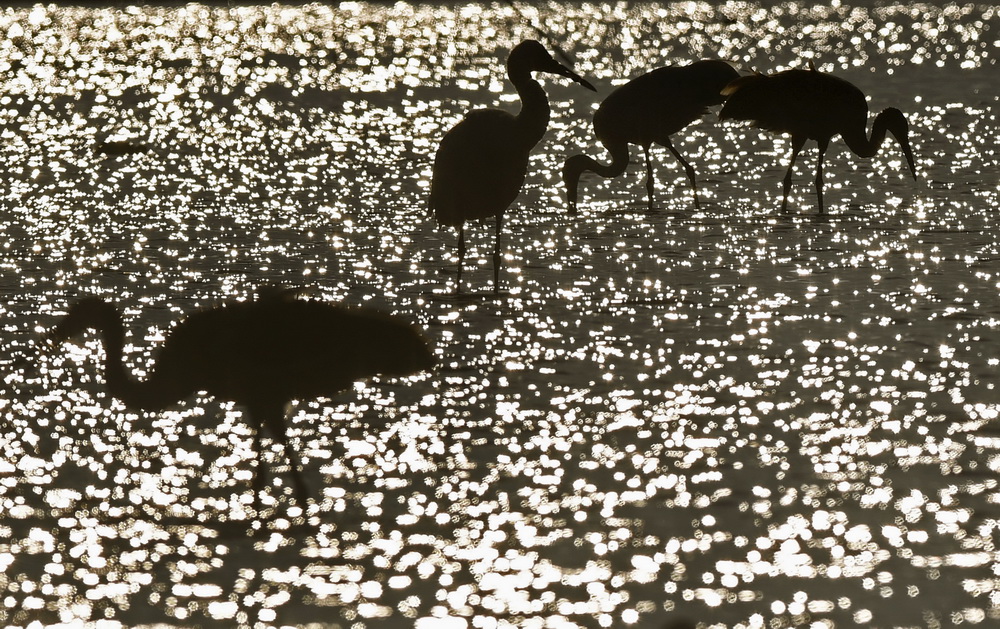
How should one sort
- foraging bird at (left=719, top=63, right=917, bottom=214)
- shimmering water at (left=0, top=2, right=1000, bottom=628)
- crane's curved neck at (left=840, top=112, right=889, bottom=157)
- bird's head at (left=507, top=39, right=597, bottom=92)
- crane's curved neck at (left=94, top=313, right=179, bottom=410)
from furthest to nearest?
crane's curved neck at (left=840, top=112, right=889, bottom=157), foraging bird at (left=719, top=63, right=917, bottom=214), bird's head at (left=507, top=39, right=597, bottom=92), crane's curved neck at (left=94, top=313, right=179, bottom=410), shimmering water at (left=0, top=2, right=1000, bottom=628)

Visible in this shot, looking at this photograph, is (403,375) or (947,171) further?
(947,171)

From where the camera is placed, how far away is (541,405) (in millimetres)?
7961

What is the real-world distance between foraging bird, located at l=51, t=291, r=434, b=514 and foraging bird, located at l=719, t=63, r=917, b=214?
6135 mm

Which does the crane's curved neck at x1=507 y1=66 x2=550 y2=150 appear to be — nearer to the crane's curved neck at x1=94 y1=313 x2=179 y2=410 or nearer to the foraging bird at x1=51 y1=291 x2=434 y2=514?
the foraging bird at x1=51 y1=291 x2=434 y2=514

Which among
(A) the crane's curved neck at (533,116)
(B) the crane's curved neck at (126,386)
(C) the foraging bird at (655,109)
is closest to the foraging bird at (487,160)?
(A) the crane's curved neck at (533,116)

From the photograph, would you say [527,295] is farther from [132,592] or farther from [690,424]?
[132,592]

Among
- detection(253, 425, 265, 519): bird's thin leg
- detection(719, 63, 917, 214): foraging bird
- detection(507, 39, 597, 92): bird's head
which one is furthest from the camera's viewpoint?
detection(719, 63, 917, 214): foraging bird

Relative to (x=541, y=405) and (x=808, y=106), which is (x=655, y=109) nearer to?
(x=808, y=106)

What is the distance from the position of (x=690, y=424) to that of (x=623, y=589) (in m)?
2.17

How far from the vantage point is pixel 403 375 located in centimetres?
859

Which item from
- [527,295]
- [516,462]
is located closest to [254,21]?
[527,295]

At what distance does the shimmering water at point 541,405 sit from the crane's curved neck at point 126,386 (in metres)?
0.09

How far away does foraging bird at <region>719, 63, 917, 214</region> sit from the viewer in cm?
1477

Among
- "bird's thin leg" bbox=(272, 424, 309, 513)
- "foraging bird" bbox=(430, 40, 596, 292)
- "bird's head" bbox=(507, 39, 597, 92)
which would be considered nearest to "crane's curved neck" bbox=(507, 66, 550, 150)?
"foraging bird" bbox=(430, 40, 596, 292)
